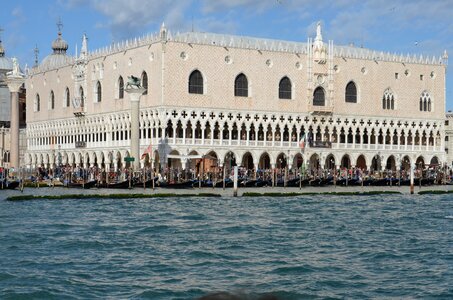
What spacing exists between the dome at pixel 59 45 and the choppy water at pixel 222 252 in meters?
62.8

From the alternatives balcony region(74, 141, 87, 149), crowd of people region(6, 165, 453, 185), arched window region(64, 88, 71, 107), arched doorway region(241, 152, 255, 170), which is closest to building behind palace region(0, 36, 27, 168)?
arched window region(64, 88, 71, 107)

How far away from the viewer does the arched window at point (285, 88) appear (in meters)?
62.8

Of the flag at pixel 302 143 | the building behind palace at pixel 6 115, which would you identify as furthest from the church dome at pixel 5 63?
the flag at pixel 302 143

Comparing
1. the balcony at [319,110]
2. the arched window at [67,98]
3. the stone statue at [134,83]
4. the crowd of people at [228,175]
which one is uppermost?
the arched window at [67,98]

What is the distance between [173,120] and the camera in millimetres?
58094

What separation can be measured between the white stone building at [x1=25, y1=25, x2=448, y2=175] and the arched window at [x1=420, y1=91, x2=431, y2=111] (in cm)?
7

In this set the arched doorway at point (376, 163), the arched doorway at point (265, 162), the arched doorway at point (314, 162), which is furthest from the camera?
the arched doorway at point (376, 163)

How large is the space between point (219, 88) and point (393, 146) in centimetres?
1490

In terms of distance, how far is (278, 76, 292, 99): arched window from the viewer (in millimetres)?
62750

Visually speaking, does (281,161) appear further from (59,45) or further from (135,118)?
(59,45)

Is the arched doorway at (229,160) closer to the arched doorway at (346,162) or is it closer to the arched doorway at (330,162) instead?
the arched doorway at (330,162)

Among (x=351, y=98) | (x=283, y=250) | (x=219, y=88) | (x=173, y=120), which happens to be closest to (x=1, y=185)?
(x=173, y=120)

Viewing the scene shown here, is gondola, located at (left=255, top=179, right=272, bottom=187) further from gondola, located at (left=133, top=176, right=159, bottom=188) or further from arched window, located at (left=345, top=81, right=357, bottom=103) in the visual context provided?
arched window, located at (left=345, top=81, right=357, bottom=103)

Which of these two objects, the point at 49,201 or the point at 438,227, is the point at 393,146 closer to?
the point at 49,201
